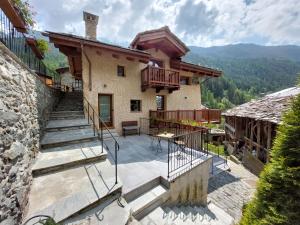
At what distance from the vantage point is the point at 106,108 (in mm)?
9305

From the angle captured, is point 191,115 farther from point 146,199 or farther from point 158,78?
point 146,199

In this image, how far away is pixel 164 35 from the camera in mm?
10664

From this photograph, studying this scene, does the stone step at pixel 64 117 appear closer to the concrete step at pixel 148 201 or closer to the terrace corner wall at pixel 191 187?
the concrete step at pixel 148 201

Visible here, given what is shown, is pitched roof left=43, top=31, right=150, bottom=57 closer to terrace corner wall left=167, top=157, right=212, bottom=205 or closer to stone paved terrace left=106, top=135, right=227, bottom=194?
stone paved terrace left=106, top=135, right=227, bottom=194

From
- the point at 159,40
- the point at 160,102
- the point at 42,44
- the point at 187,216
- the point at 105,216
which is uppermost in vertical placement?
the point at 159,40

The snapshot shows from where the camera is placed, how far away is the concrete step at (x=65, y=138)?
16.3 feet

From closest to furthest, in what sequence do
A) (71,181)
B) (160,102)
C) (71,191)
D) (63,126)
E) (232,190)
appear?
(71,191) < (71,181) < (63,126) < (232,190) < (160,102)

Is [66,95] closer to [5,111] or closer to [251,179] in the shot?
[5,111]

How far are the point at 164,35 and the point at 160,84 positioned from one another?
3558 millimetres

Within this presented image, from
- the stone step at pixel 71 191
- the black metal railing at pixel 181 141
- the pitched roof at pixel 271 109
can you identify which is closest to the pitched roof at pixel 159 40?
the black metal railing at pixel 181 141

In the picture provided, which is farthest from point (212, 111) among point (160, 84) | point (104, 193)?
point (104, 193)

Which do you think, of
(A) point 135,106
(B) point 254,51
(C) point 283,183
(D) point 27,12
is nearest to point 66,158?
(C) point 283,183

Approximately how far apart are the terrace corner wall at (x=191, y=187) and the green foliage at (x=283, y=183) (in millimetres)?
2050

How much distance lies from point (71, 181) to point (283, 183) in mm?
4071
